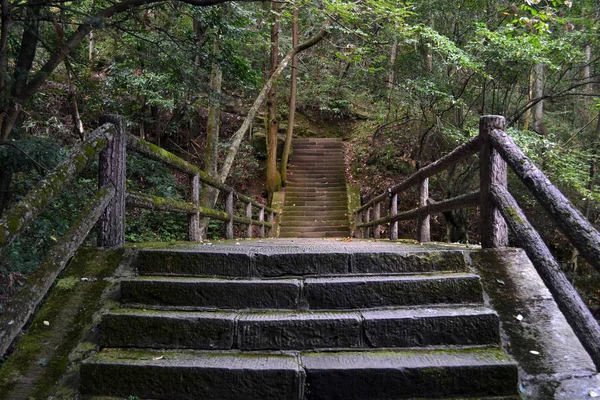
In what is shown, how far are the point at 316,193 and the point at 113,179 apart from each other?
13.4 m

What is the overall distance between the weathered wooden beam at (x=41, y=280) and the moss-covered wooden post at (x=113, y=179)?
223 mm

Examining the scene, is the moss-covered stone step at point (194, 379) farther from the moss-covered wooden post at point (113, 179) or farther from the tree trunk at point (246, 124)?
the tree trunk at point (246, 124)

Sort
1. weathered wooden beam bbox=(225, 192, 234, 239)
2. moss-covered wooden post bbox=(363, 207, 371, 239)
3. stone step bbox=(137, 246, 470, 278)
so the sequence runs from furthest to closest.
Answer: moss-covered wooden post bbox=(363, 207, 371, 239) < weathered wooden beam bbox=(225, 192, 234, 239) < stone step bbox=(137, 246, 470, 278)

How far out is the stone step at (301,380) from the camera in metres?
2.17

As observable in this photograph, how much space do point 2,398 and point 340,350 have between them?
6.00ft

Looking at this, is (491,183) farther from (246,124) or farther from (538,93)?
(538,93)

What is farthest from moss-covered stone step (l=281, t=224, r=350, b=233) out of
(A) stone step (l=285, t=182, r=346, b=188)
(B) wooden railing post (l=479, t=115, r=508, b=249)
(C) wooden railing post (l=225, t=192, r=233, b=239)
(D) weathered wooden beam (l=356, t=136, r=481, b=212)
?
(B) wooden railing post (l=479, t=115, r=508, b=249)

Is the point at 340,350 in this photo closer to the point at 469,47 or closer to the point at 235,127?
the point at 469,47

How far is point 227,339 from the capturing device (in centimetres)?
243

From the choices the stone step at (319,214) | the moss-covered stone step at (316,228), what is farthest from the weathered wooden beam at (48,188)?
the stone step at (319,214)

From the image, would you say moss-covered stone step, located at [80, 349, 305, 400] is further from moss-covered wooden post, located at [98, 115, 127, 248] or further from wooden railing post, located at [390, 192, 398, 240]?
wooden railing post, located at [390, 192, 398, 240]

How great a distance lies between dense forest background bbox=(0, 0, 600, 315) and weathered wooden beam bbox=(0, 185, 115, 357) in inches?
77.9

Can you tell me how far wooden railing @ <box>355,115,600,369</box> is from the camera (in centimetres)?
199

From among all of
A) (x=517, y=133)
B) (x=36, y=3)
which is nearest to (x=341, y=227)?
(x=517, y=133)
